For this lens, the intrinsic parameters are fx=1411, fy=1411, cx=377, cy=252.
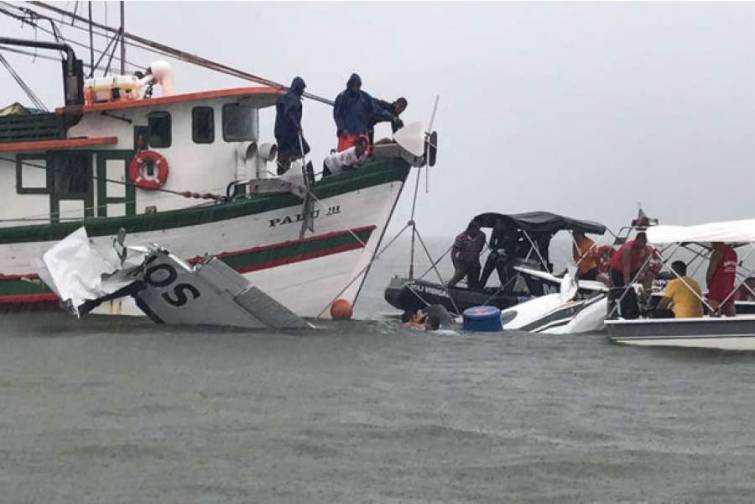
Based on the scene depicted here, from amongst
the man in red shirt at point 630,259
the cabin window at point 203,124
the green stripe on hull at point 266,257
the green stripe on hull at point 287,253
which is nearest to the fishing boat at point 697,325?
the man in red shirt at point 630,259

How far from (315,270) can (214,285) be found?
2.77m

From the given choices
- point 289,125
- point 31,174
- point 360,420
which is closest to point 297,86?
point 289,125

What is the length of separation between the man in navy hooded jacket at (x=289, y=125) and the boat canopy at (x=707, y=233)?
576 cm

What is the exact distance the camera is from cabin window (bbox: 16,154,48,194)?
76.0 ft

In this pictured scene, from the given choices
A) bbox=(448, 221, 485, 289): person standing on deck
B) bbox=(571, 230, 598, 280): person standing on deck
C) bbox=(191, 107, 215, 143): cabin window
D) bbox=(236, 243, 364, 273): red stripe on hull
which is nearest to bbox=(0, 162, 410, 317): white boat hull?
bbox=(236, 243, 364, 273): red stripe on hull

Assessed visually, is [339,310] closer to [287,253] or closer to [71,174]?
[287,253]

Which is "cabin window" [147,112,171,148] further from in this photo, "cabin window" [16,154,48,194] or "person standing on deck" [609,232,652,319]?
"person standing on deck" [609,232,652,319]

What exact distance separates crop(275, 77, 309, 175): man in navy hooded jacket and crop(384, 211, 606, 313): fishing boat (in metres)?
3.55

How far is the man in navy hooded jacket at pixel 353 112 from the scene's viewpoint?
2266 centimetres

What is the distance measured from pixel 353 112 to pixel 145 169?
352cm

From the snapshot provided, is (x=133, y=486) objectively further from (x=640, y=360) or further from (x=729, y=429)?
(x=640, y=360)

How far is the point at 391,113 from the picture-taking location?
76.7 ft

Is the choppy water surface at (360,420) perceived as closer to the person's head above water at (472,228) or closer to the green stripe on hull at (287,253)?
the green stripe on hull at (287,253)

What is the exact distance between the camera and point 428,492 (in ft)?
36.3
